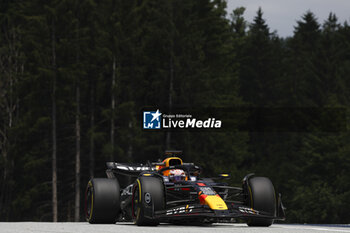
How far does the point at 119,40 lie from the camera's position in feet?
204

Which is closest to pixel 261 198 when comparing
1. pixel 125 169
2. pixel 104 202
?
pixel 104 202

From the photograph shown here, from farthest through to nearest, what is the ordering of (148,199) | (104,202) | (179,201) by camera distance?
1. (104,202)
2. (179,201)
3. (148,199)

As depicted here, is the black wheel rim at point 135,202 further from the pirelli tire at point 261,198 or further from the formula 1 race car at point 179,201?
the pirelli tire at point 261,198

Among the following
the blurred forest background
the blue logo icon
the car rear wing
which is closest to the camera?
the car rear wing

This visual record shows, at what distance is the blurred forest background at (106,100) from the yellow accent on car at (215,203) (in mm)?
41567

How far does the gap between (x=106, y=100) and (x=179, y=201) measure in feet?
175

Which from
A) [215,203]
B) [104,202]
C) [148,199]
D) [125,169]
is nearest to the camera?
[215,203]

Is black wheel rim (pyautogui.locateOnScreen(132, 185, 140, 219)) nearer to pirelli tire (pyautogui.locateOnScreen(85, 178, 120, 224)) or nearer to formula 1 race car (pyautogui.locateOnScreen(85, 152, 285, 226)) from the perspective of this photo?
formula 1 race car (pyautogui.locateOnScreen(85, 152, 285, 226))

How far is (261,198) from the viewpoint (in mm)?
15414

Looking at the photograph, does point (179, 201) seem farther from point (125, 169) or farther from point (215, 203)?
point (125, 169)

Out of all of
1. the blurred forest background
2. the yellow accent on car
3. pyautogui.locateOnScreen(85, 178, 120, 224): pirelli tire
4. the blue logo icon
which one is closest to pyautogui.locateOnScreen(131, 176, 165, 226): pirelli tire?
the yellow accent on car

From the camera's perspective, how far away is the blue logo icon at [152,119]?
64.5 m

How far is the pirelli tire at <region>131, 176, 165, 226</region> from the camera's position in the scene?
571 inches

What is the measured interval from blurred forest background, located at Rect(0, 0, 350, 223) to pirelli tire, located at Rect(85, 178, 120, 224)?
39214 millimetres
